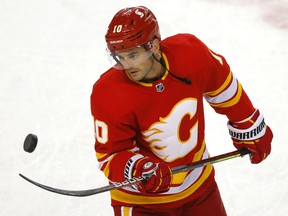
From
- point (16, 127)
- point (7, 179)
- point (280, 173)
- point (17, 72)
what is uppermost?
point (17, 72)

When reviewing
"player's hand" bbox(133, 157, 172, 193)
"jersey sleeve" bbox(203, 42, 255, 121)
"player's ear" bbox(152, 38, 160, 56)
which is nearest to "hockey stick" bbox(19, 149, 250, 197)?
"player's hand" bbox(133, 157, 172, 193)

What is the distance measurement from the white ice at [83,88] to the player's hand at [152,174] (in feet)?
3.17

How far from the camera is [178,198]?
250 centimetres

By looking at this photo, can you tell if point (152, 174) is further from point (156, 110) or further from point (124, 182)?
point (156, 110)

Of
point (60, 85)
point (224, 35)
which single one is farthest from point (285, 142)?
point (60, 85)

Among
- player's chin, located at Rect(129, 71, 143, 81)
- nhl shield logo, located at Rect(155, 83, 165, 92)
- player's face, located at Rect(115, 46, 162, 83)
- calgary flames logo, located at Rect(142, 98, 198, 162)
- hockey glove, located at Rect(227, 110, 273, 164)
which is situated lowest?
hockey glove, located at Rect(227, 110, 273, 164)

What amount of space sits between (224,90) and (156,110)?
0.32 m

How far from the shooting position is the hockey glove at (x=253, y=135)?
2498mm

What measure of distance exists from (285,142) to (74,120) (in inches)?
46.3

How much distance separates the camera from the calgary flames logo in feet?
7.47

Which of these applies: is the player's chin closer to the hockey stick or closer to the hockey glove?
the hockey stick

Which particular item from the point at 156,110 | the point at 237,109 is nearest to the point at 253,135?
the point at 237,109

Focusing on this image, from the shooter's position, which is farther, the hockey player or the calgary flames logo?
the calgary flames logo

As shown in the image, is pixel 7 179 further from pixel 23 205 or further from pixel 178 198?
pixel 178 198
